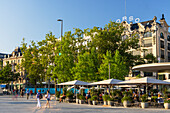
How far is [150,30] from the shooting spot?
2564 inches

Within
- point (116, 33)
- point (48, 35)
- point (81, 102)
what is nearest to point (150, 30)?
point (116, 33)

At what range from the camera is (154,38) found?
211 ft

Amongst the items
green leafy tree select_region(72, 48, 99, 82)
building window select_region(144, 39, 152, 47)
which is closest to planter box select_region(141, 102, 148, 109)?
green leafy tree select_region(72, 48, 99, 82)

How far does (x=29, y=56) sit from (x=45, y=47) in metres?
5.52

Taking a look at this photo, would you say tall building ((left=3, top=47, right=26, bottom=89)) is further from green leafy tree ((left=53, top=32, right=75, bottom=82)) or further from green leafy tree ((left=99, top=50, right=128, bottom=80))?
green leafy tree ((left=99, top=50, right=128, bottom=80))

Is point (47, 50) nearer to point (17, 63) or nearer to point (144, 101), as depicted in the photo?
point (144, 101)

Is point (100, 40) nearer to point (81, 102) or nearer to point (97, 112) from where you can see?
point (81, 102)

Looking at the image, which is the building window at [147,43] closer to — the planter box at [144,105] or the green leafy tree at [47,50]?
the green leafy tree at [47,50]

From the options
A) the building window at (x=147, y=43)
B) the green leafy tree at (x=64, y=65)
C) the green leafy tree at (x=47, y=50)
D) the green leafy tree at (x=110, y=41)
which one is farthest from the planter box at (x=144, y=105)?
the building window at (x=147, y=43)

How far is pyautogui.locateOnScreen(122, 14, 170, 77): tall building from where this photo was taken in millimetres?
64250

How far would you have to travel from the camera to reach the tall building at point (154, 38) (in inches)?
2530

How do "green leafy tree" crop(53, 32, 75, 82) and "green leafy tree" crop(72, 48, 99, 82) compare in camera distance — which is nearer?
"green leafy tree" crop(72, 48, 99, 82)

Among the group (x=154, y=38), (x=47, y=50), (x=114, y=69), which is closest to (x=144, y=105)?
(x=114, y=69)

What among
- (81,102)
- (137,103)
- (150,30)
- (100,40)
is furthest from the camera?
Answer: (150,30)
